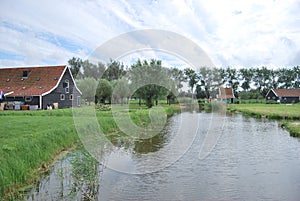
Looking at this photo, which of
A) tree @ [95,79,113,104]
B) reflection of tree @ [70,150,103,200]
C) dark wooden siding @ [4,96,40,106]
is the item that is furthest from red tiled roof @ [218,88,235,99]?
reflection of tree @ [70,150,103,200]

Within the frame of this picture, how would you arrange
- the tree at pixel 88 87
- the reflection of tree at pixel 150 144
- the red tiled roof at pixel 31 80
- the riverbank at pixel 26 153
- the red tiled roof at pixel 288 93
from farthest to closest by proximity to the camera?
the red tiled roof at pixel 288 93 → the tree at pixel 88 87 → the red tiled roof at pixel 31 80 → the reflection of tree at pixel 150 144 → the riverbank at pixel 26 153

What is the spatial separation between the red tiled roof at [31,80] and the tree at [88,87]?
31.1ft

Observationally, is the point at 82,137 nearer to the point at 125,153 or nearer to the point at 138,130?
the point at 125,153

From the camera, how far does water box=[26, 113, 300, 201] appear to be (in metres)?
8.70

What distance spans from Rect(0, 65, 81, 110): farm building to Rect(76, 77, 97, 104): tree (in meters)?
6.83

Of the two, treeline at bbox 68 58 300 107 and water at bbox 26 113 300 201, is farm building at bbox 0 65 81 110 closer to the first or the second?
treeline at bbox 68 58 300 107

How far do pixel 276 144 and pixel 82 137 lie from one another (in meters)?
10.9

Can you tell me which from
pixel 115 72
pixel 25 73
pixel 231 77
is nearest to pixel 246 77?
pixel 231 77

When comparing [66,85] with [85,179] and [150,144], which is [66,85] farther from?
[85,179]

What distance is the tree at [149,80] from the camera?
1578 inches

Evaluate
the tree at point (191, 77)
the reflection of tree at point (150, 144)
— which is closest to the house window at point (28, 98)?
the reflection of tree at point (150, 144)

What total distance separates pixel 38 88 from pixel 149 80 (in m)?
14.7

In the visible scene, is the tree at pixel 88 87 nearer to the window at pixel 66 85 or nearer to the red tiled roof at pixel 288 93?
the window at pixel 66 85

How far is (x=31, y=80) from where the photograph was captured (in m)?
33.2
